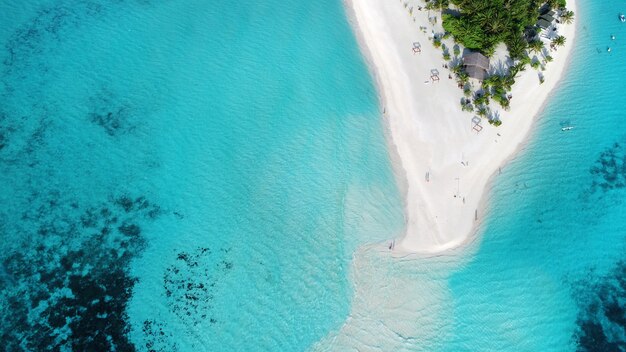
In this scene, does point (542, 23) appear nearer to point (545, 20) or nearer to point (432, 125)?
point (545, 20)

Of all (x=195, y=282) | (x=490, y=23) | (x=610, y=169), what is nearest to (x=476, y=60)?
(x=490, y=23)

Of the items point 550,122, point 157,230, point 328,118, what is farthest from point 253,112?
A: point 550,122

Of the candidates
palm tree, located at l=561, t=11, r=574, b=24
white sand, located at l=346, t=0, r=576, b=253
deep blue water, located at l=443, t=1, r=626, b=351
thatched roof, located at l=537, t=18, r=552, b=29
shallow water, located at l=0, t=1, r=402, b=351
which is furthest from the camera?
palm tree, located at l=561, t=11, r=574, b=24

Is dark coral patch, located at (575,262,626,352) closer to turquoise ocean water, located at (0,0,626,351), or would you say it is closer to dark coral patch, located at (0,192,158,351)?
turquoise ocean water, located at (0,0,626,351)

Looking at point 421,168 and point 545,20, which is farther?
point 545,20

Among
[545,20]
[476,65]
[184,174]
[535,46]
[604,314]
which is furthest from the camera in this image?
[545,20]

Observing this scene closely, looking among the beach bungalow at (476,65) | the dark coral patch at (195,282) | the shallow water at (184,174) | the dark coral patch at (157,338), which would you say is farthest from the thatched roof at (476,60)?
the dark coral patch at (157,338)

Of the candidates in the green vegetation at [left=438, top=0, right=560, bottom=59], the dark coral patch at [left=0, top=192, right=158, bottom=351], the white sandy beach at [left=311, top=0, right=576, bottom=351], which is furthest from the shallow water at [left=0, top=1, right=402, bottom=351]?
the green vegetation at [left=438, top=0, right=560, bottom=59]

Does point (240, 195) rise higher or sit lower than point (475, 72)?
lower
